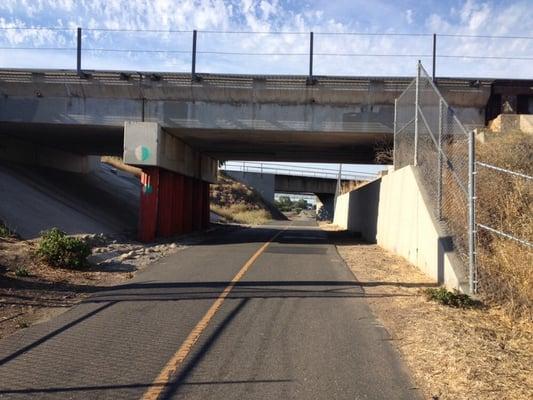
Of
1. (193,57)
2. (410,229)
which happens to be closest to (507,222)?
(410,229)

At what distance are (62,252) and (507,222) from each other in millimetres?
8972

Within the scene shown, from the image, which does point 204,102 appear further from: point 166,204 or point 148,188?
point 166,204

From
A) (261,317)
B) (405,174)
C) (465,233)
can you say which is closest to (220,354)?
(261,317)

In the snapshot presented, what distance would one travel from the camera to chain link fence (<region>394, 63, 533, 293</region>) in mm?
8949

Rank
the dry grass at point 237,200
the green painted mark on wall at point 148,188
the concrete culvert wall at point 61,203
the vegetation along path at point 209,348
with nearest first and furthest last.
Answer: the vegetation along path at point 209,348, the concrete culvert wall at point 61,203, the green painted mark on wall at point 148,188, the dry grass at point 237,200

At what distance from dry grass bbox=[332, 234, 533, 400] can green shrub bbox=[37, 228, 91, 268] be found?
6.22m

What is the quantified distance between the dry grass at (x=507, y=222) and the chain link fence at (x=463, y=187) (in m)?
0.02

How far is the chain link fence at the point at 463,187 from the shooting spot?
8949 millimetres

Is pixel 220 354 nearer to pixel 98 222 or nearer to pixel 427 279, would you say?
pixel 427 279

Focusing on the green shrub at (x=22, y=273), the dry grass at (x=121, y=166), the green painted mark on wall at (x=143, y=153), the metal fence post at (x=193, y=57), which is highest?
the metal fence post at (x=193, y=57)

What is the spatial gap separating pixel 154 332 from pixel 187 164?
18.6 meters

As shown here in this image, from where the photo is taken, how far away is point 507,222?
1015cm

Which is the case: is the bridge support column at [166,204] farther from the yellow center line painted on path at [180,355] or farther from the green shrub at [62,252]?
the yellow center line painted on path at [180,355]

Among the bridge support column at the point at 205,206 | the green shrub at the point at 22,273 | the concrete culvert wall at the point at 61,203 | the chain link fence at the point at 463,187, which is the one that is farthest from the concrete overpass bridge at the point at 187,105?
the bridge support column at the point at 205,206
